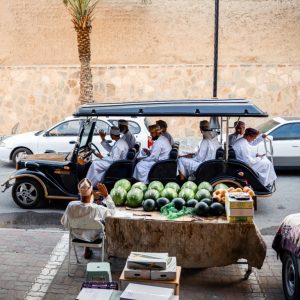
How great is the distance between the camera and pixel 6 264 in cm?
756

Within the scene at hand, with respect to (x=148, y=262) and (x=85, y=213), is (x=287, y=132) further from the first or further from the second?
(x=148, y=262)

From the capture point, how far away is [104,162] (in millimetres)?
10258

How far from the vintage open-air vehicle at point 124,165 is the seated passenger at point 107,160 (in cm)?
13

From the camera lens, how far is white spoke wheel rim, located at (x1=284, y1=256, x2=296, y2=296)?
20.1 ft

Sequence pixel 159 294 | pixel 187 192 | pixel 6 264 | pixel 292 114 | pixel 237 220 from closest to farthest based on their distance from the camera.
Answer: pixel 159 294 → pixel 237 220 → pixel 6 264 → pixel 187 192 → pixel 292 114

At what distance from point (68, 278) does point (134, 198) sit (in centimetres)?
150

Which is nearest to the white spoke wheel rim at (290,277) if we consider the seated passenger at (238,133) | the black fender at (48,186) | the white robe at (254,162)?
the white robe at (254,162)

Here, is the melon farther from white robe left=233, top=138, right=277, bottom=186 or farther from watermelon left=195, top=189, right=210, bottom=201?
white robe left=233, top=138, right=277, bottom=186

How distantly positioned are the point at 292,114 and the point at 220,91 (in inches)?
111

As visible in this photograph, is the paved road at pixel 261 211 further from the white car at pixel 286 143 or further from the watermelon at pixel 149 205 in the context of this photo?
the watermelon at pixel 149 205

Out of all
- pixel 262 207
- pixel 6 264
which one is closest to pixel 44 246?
pixel 6 264

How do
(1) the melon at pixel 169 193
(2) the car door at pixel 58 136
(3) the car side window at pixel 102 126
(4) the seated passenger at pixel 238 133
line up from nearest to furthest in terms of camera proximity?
1. (1) the melon at pixel 169 193
2. (4) the seated passenger at pixel 238 133
3. (3) the car side window at pixel 102 126
4. (2) the car door at pixel 58 136

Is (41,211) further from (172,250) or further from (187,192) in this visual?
(172,250)

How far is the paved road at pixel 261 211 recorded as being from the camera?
9.98 m
